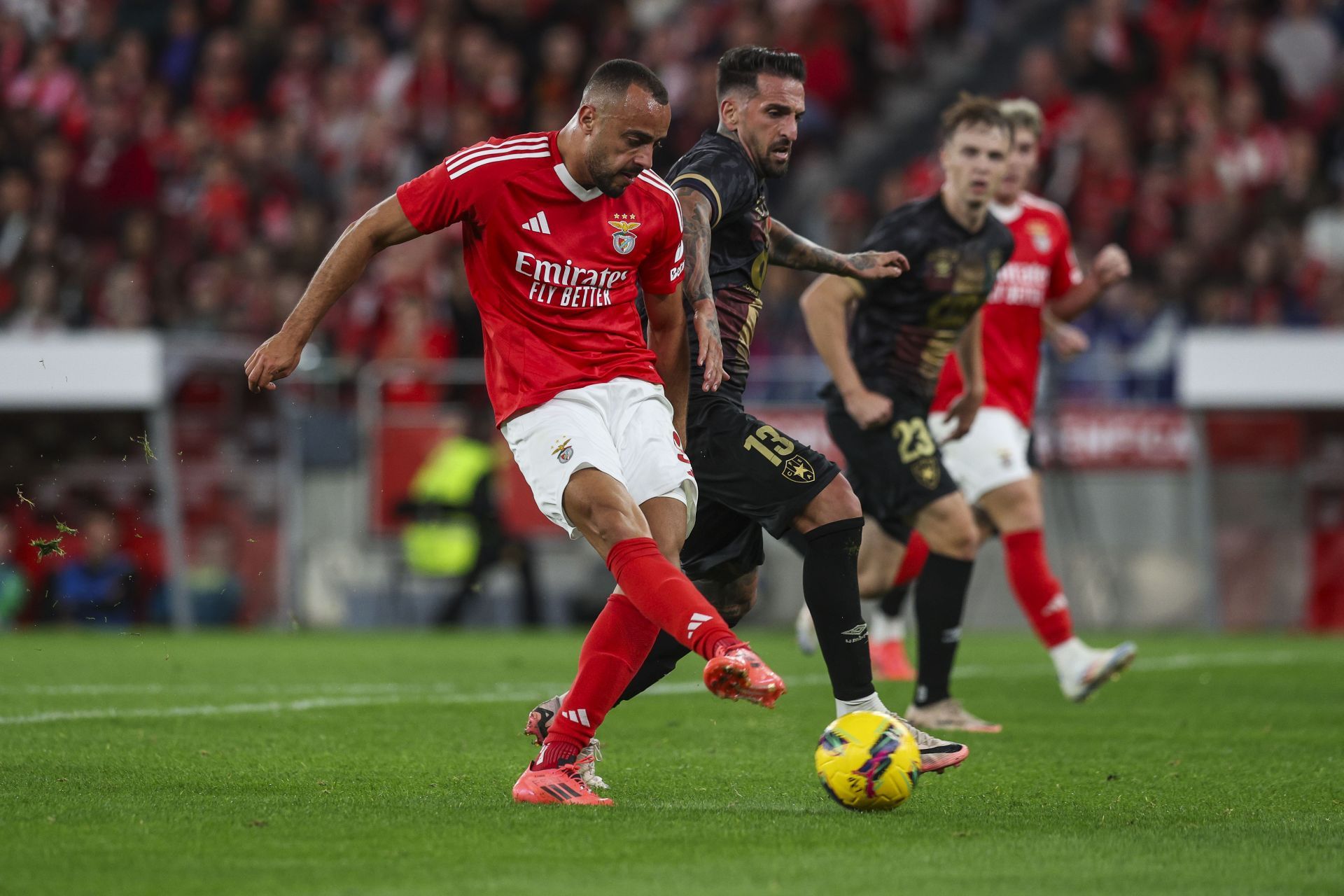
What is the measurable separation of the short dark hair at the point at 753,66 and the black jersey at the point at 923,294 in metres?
1.52

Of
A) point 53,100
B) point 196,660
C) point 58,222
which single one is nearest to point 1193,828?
point 196,660

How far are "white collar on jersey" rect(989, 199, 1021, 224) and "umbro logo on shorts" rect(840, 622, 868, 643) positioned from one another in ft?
12.5

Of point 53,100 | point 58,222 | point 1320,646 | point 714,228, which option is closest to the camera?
point 714,228

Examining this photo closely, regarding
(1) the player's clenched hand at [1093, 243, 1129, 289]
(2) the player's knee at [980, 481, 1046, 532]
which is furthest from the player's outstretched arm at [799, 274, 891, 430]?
(1) the player's clenched hand at [1093, 243, 1129, 289]

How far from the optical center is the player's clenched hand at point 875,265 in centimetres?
602

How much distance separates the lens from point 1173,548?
1432cm

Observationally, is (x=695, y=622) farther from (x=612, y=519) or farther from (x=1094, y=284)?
(x=1094, y=284)

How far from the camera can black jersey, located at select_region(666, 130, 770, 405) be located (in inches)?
220

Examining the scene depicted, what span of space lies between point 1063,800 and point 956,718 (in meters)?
1.93

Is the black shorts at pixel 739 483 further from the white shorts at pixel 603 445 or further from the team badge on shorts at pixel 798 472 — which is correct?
the white shorts at pixel 603 445

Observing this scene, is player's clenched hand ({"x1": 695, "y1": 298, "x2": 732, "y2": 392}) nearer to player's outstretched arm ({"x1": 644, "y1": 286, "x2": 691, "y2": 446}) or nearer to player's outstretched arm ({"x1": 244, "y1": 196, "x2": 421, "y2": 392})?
player's outstretched arm ({"x1": 644, "y1": 286, "x2": 691, "y2": 446})

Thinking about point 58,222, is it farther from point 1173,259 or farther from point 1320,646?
point 1320,646

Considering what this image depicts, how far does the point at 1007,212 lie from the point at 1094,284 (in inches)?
21.7

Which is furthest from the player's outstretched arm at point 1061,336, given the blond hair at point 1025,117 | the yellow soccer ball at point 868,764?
the yellow soccer ball at point 868,764
